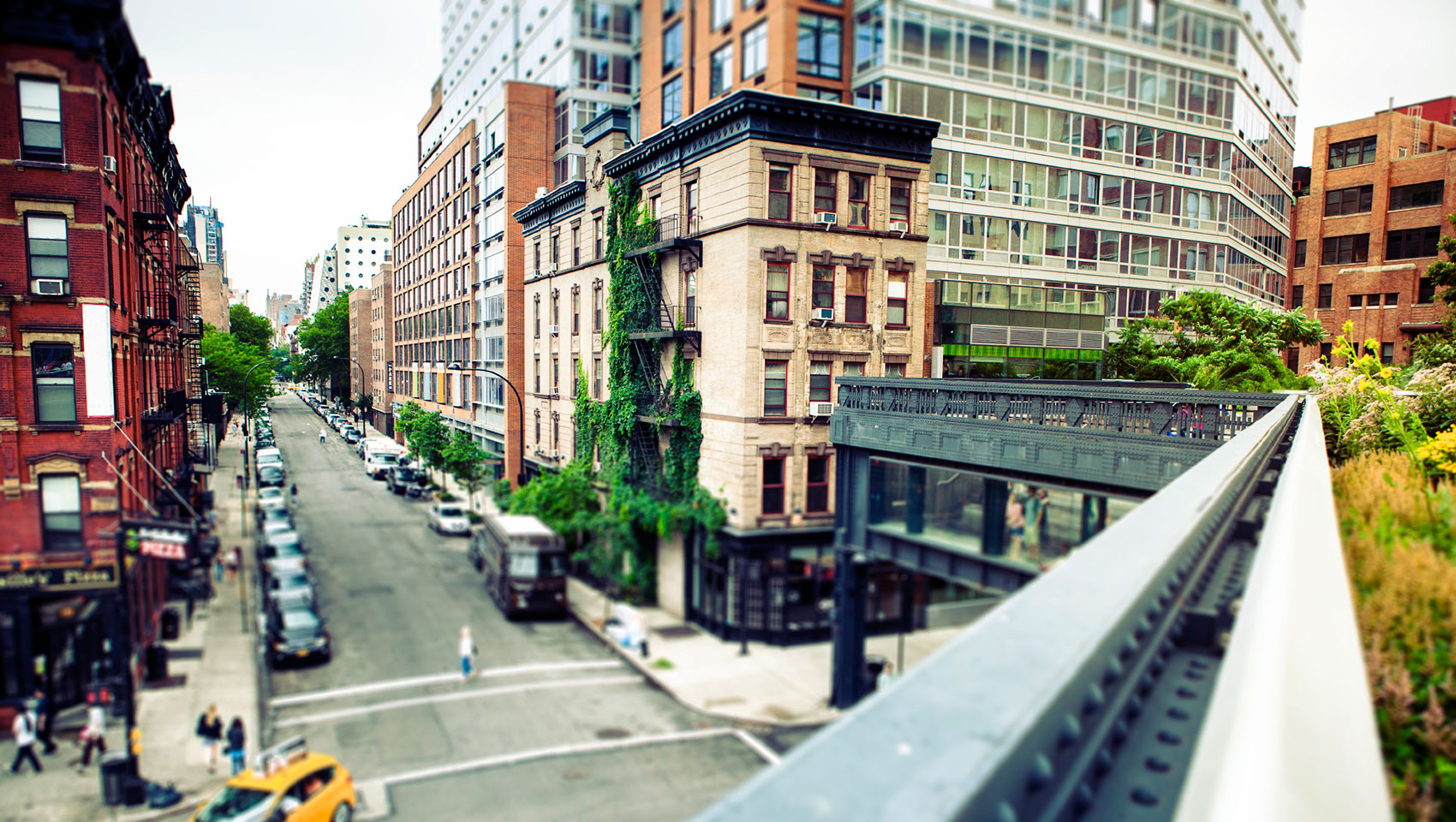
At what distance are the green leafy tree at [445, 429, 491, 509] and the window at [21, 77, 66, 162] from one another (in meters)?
27.1

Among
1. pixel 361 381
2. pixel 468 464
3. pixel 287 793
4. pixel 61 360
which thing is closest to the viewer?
pixel 287 793

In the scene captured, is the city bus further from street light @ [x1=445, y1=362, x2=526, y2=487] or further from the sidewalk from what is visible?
street light @ [x1=445, y1=362, x2=526, y2=487]

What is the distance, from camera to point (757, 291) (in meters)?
27.4

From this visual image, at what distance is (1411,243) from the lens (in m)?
51.4

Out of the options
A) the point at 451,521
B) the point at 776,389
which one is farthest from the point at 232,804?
the point at 451,521

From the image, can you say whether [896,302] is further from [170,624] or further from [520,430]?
[520,430]

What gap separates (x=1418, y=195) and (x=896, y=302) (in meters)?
43.6

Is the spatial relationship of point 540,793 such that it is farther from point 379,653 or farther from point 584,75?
point 584,75

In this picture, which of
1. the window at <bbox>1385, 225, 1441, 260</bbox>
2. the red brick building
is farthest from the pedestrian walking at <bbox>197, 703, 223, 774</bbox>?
the window at <bbox>1385, 225, 1441, 260</bbox>

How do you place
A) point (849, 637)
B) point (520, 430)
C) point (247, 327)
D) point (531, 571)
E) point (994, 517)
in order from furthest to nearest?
point (247, 327)
point (520, 430)
point (531, 571)
point (849, 637)
point (994, 517)

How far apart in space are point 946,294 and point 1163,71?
15.6 m

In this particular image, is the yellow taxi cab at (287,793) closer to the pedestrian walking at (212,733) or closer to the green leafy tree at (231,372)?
the pedestrian walking at (212,733)

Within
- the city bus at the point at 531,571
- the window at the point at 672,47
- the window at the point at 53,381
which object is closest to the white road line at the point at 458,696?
the city bus at the point at 531,571

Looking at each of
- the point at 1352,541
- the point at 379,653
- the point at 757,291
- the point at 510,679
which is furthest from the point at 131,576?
the point at 1352,541
